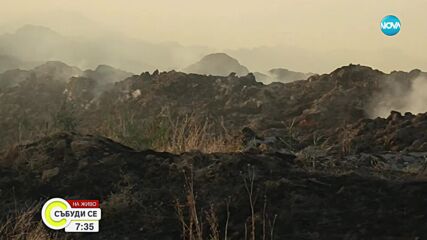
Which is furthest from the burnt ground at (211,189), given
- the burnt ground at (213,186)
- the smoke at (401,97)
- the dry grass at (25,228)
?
the smoke at (401,97)

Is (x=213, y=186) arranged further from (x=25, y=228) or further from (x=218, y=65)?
(x=218, y=65)

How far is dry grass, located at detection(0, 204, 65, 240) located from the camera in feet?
16.5

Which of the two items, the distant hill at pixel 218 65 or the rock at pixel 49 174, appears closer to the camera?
Answer: the rock at pixel 49 174

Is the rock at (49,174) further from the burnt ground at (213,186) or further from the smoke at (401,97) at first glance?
the smoke at (401,97)

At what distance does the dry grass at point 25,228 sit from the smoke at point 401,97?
16881 millimetres

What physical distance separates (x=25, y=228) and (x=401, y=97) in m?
19.6

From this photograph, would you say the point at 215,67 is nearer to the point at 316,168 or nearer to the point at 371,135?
the point at 371,135

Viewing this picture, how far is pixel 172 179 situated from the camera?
6.19 meters

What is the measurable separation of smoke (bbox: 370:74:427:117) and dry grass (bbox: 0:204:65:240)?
16.9 m

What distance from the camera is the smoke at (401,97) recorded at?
21656 mm

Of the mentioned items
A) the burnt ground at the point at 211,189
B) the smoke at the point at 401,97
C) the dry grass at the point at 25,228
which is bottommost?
the dry grass at the point at 25,228

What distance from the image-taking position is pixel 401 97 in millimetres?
23000

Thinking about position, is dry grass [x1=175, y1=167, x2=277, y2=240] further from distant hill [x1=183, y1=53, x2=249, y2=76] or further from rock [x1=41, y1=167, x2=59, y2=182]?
distant hill [x1=183, y1=53, x2=249, y2=76]

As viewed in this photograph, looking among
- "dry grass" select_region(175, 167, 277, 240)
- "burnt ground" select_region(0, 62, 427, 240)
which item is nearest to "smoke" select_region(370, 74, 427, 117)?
"burnt ground" select_region(0, 62, 427, 240)
